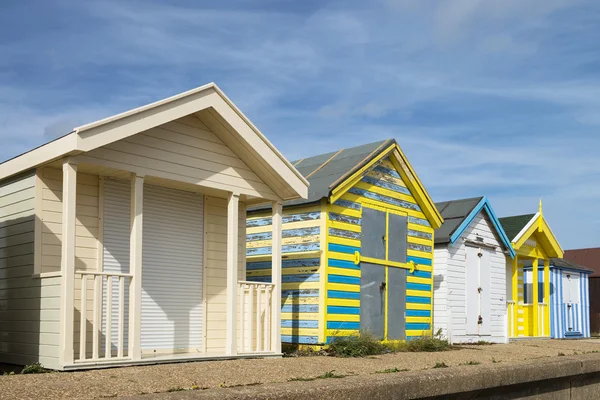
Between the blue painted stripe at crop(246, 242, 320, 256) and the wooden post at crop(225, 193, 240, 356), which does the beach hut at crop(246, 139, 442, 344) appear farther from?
the wooden post at crop(225, 193, 240, 356)

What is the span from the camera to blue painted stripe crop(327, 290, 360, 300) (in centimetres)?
1345

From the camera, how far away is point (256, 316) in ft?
39.1

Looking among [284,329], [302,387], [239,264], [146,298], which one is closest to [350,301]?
[284,329]

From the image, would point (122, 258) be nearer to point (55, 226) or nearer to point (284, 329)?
point (55, 226)

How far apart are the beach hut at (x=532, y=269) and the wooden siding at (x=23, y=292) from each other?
50.0ft

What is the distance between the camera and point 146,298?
11211 millimetres

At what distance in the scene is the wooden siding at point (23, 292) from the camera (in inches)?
361

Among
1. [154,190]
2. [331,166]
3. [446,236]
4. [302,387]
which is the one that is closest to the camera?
[302,387]

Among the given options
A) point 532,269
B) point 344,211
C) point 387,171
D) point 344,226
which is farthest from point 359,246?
point 532,269

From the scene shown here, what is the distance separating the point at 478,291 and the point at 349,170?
7.42 meters

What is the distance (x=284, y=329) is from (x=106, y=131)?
6054 mm

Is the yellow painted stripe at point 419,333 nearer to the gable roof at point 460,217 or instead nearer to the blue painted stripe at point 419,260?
the blue painted stripe at point 419,260

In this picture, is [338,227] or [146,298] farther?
[338,227]

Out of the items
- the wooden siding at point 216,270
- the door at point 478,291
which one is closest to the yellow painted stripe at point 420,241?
the door at point 478,291
